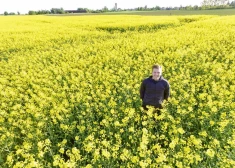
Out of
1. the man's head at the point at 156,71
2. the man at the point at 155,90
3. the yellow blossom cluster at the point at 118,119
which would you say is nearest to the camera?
the yellow blossom cluster at the point at 118,119

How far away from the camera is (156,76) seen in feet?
19.0

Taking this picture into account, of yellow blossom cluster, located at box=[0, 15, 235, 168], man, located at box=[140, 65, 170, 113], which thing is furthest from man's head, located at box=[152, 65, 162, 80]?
yellow blossom cluster, located at box=[0, 15, 235, 168]

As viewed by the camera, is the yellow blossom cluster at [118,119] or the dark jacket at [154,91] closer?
the yellow blossom cluster at [118,119]

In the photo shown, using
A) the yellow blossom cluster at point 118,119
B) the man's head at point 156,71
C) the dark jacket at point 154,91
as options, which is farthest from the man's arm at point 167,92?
the man's head at point 156,71

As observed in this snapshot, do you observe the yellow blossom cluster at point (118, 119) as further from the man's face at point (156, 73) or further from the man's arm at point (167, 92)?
the man's face at point (156, 73)

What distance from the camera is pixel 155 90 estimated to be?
6.02 m

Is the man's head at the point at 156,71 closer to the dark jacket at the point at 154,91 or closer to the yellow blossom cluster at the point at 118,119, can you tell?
the dark jacket at the point at 154,91

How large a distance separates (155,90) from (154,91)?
34 mm

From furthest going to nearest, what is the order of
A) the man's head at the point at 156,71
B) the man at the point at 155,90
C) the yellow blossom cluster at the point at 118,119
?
1. the man at the point at 155,90
2. the man's head at the point at 156,71
3. the yellow blossom cluster at the point at 118,119

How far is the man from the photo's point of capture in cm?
598

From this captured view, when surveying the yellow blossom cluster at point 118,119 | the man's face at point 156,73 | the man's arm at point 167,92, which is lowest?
the yellow blossom cluster at point 118,119

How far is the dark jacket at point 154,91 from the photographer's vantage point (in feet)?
19.7

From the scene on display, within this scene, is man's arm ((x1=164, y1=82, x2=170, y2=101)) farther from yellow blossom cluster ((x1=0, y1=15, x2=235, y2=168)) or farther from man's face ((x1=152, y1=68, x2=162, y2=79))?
man's face ((x1=152, y1=68, x2=162, y2=79))

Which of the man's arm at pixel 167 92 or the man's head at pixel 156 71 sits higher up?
the man's head at pixel 156 71
